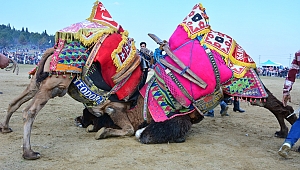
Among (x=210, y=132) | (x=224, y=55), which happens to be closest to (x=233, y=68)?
(x=224, y=55)

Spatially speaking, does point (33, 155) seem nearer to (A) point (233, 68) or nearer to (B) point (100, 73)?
(B) point (100, 73)

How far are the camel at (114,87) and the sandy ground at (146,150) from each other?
26cm

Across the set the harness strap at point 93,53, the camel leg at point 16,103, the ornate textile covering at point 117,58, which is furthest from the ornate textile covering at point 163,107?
the camel leg at point 16,103

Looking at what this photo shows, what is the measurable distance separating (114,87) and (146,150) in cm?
125

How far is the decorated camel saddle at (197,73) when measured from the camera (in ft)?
17.5

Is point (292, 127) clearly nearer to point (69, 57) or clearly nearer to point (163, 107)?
→ point (163, 107)

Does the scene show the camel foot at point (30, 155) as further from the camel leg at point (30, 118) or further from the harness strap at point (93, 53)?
the harness strap at point (93, 53)

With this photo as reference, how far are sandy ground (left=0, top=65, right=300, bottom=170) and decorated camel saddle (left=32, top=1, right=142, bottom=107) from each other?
2.54ft

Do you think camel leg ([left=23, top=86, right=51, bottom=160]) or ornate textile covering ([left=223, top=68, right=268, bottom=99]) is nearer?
camel leg ([left=23, top=86, right=51, bottom=160])

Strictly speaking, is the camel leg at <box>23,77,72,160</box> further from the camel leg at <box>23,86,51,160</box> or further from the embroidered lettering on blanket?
the embroidered lettering on blanket

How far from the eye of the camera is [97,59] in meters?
5.30

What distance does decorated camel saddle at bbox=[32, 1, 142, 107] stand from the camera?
5.07 metres

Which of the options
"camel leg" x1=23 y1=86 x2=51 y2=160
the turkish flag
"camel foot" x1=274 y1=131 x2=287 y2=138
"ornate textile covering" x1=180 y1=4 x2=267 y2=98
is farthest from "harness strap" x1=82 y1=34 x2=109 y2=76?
"camel foot" x1=274 y1=131 x2=287 y2=138

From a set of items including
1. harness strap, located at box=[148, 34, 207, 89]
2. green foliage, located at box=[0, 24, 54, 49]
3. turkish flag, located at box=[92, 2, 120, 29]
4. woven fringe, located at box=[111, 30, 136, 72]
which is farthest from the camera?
green foliage, located at box=[0, 24, 54, 49]
